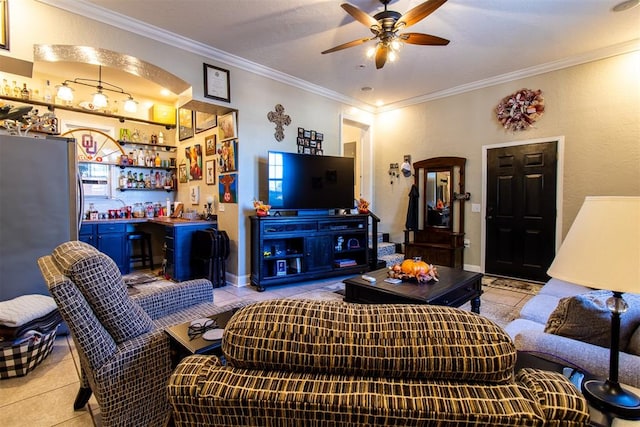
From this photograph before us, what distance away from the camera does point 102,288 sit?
1.30m

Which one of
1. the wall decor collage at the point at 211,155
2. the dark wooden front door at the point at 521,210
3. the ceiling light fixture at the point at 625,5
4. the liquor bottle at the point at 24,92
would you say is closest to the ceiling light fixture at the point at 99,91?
the liquor bottle at the point at 24,92

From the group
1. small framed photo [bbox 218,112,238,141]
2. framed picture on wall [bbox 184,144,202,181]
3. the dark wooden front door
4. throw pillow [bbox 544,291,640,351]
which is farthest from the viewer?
framed picture on wall [bbox 184,144,202,181]

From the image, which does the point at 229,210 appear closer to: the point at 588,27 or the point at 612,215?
the point at 612,215

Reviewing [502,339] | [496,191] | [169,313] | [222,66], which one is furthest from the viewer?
[496,191]

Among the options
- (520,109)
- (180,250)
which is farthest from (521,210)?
(180,250)

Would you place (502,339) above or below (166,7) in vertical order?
below

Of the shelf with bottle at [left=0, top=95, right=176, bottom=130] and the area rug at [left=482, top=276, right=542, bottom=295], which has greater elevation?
the shelf with bottle at [left=0, top=95, right=176, bottom=130]

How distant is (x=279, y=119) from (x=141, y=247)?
11.3ft

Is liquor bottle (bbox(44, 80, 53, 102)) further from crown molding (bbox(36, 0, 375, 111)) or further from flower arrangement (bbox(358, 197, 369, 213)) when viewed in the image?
flower arrangement (bbox(358, 197, 369, 213))

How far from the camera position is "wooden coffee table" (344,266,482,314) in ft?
7.62

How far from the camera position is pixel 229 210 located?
4410 mm

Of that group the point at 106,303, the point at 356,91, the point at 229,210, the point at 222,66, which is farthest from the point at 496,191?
the point at 106,303

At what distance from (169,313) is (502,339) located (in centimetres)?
202

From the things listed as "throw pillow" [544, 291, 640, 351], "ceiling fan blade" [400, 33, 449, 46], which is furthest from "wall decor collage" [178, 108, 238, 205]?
"throw pillow" [544, 291, 640, 351]
